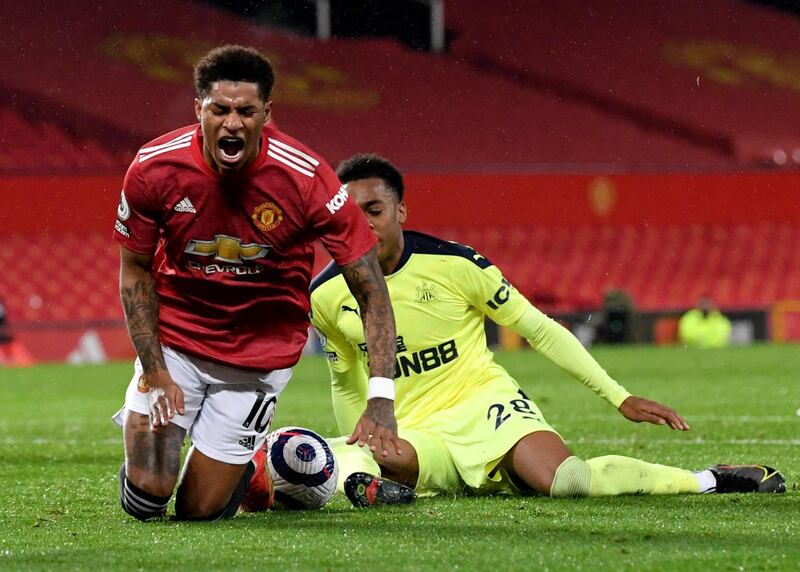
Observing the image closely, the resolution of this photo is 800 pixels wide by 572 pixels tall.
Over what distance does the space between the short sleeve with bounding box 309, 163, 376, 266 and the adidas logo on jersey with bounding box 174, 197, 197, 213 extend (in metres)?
0.38

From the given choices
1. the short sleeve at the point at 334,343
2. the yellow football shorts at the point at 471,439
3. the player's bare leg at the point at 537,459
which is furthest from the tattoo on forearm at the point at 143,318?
the player's bare leg at the point at 537,459

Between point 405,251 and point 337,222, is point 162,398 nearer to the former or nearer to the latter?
point 337,222

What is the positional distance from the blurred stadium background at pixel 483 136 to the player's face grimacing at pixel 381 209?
14.0m

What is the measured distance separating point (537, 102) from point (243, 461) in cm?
2020

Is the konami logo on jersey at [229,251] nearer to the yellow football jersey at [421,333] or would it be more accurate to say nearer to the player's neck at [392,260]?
the yellow football jersey at [421,333]

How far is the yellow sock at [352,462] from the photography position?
16.8 feet

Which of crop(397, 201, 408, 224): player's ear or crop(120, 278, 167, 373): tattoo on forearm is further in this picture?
crop(397, 201, 408, 224): player's ear

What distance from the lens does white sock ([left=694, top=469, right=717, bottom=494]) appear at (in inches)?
204

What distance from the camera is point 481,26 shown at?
84.3 ft

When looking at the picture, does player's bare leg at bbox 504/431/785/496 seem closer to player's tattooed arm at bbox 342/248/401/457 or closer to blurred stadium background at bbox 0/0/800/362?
player's tattooed arm at bbox 342/248/401/457

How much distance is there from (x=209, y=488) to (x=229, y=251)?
0.84 meters

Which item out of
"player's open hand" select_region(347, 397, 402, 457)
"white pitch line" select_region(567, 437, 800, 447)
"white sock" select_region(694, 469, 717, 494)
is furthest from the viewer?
"white pitch line" select_region(567, 437, 800, 447)

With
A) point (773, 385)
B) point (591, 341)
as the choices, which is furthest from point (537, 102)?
point (773, 385)

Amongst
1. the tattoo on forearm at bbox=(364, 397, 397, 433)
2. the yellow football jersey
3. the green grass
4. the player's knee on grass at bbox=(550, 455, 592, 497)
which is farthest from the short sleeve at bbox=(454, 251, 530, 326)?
the tattoo on forearm at bbox=(364, 397, 397, 433)
